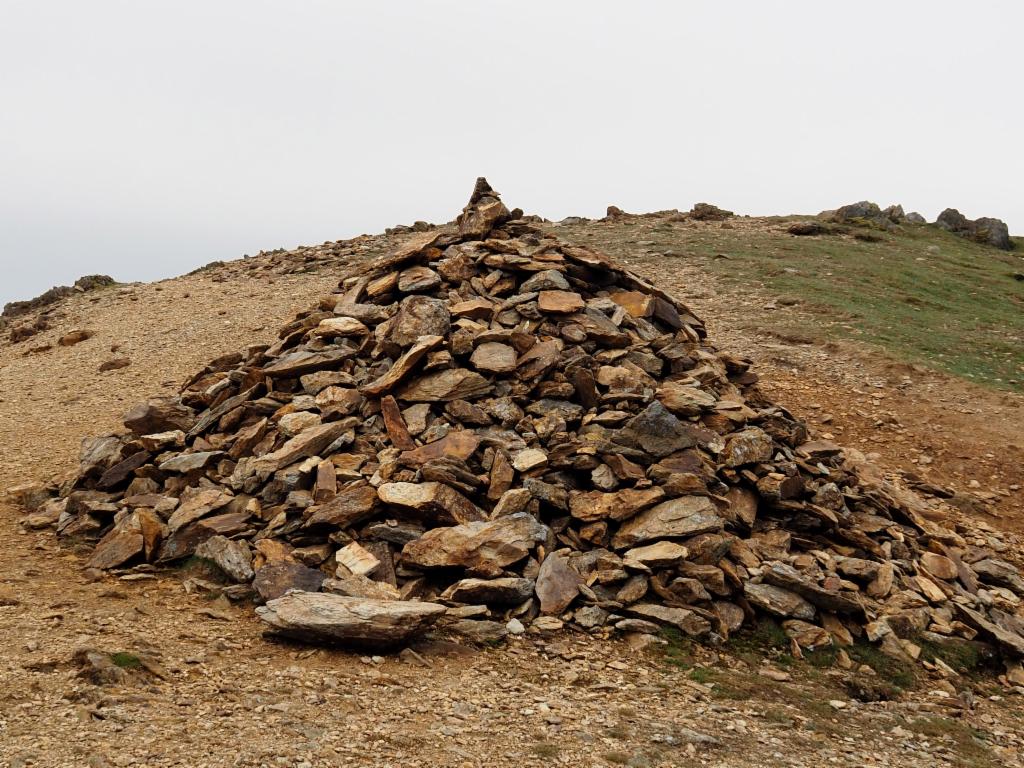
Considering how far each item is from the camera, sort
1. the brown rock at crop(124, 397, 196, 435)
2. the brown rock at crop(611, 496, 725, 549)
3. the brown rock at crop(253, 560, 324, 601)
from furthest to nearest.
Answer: the brown rock at crop(124, 397, 196, 435) → the brown rock at crop(611, 496, 725, 549) → the brown rock at crop(253, 560, 324, 601)

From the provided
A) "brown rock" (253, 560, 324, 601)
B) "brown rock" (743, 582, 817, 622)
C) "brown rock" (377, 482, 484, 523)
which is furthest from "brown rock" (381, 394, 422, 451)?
"brown rock" (743, 582, 817, 622)

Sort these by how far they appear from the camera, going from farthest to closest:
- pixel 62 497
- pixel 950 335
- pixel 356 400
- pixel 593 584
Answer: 1. pixel 950 335
2. pixel 62 497
3. pixel 356 400
4. pixel 593 584

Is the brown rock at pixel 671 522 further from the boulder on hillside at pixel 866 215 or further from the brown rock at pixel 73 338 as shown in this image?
the boulder on hillside at pixel 866 215

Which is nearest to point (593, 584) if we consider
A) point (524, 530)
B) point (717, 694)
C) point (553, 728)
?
point (524, 530)

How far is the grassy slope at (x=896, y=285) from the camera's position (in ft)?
75.3

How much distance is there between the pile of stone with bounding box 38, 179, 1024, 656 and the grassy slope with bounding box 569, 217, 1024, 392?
416 inches

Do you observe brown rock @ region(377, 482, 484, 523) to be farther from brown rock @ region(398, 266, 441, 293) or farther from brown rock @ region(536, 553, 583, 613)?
brown rock @ region(398, 266, 441, 293)

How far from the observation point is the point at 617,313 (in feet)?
44.1

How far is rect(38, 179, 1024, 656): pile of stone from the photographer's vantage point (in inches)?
361

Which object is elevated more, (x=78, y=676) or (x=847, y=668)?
(x=78, y=676)

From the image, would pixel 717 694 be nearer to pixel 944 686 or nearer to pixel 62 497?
pixel 944 686

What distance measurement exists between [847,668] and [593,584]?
2.98m

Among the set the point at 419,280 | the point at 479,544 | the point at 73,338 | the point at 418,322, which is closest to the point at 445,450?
the point at 479,544

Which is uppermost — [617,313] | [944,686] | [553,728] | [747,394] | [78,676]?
[617,313]
